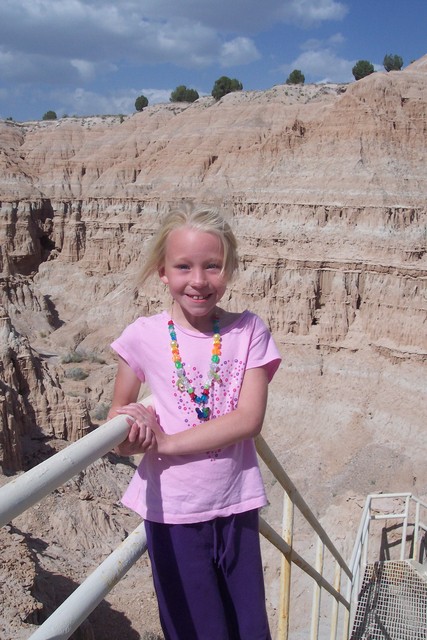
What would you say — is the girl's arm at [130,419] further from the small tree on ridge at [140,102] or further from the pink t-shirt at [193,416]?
the small tree on ridge at [140,102]

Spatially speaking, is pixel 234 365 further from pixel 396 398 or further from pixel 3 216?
pixel 3 216

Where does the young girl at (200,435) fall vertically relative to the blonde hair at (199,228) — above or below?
below

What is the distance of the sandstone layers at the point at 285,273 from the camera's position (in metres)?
17.3

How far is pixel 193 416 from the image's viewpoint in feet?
8.38

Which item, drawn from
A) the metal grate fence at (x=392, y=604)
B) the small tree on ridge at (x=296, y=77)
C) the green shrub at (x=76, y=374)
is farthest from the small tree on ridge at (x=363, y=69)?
the metal grate fence at (x=392, y=604)

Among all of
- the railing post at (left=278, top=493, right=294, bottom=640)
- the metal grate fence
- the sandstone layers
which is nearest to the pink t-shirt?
the railing post at (left=278, top=493, right=294, bottom=640)

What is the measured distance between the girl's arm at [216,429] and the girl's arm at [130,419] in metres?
0.04

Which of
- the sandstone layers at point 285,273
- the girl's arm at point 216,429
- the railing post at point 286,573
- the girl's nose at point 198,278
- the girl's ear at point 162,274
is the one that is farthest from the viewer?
the sandstone layers at point 285,273

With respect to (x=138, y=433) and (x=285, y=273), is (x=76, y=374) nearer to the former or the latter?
(x=285, y=273)

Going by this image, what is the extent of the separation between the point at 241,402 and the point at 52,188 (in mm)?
46195

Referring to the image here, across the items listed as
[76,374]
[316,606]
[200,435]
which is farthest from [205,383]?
[76,374]

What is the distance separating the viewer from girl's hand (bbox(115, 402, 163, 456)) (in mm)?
2217

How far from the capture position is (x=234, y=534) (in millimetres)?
2547

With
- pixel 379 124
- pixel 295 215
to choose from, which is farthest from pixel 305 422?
pixel 379 124
